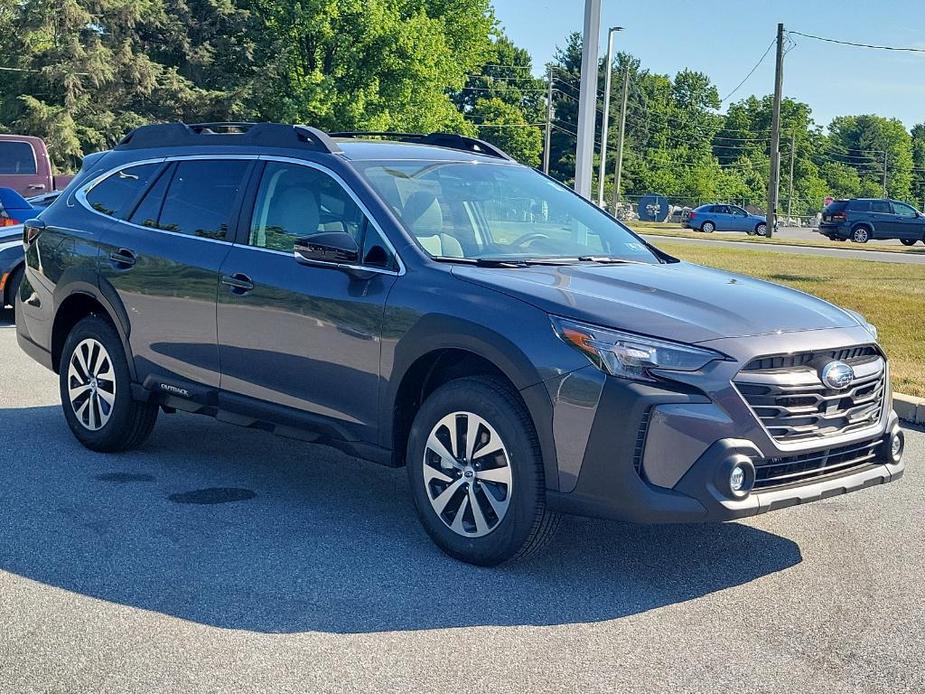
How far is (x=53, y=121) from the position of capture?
48.3 m

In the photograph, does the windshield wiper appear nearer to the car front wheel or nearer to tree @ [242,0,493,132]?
tree @ [242,0,493,132]

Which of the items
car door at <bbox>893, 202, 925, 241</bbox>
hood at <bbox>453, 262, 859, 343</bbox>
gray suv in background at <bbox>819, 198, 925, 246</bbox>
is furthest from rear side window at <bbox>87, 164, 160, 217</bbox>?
car door at <bbox>893, 202, 925, 241</bbox>

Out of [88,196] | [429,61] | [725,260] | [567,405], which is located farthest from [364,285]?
[429,61]

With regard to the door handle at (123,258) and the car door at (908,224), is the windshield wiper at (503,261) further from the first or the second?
the car door at (908,224)

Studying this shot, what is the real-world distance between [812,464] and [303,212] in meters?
2.69

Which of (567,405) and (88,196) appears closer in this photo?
(567,405)

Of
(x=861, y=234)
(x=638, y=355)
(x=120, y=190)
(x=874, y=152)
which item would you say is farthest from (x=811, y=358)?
(x=874, y=152)

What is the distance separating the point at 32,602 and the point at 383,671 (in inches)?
57.8

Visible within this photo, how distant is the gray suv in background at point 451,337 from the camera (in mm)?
4473

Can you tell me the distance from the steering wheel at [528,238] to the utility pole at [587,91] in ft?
23.2

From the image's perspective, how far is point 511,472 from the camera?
4738 mm

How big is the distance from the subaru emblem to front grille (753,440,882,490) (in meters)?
0.26

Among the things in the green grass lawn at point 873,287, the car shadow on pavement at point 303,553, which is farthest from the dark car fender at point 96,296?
the green grass lawn at point 873,287

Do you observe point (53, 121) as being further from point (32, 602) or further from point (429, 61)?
point (32, 602)
